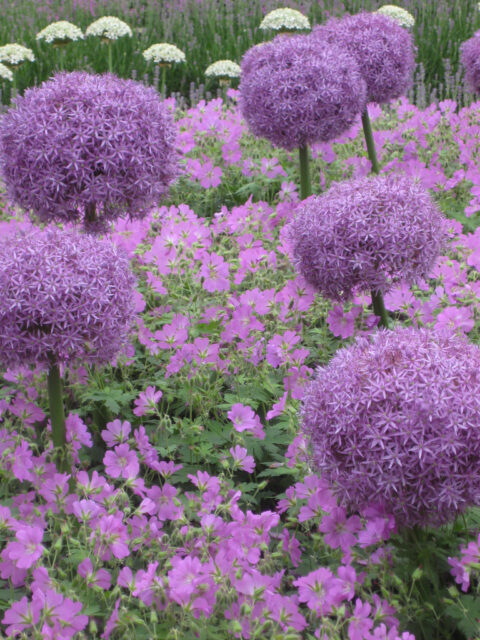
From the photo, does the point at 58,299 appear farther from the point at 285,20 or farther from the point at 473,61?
the point at 285,20

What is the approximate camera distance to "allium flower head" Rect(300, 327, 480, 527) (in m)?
1.76

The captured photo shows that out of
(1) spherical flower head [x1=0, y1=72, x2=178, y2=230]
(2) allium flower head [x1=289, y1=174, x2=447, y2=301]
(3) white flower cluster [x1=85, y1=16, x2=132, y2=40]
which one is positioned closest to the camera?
(2) allium flower head [x1=289, y1=174, x2=447, y2=301]

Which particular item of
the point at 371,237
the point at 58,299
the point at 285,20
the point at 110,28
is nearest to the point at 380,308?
the point at 371,237

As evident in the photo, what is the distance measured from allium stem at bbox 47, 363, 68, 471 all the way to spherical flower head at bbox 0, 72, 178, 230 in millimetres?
855

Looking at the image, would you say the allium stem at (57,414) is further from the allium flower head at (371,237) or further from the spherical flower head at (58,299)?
the allium flower head at (371,237)

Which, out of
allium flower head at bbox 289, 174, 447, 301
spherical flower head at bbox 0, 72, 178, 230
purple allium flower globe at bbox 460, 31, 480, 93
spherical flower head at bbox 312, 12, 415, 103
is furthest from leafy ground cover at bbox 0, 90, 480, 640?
purple allium flower globe at bbox 460, 31, 480, 93

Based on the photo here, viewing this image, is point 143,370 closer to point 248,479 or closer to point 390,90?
point 248,479

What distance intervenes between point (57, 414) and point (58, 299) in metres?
0.46

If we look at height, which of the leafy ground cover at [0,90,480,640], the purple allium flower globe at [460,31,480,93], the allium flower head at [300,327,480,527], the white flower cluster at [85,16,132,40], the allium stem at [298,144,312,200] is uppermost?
the white flower cluster at [85,16,132,40]

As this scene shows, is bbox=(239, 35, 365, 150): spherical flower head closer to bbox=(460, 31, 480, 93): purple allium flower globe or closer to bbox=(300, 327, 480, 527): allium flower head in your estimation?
bbox=(460, 31, 480, 93): purple allium flower globe

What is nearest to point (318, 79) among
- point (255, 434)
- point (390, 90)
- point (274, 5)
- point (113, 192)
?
point (390, 90)

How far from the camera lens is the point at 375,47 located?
4523 mm

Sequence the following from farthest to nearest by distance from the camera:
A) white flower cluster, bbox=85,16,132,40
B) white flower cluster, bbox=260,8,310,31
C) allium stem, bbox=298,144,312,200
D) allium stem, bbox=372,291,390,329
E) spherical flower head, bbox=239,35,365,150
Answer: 1. white flower cluster, bbox=260,8,310,31
2. white flower cluster, bbox=85,16,132,40
3. allium stem, bbox=298,144,312,200
4. spherical flower head, bbox=239,35,365,150
5. allium stem, bbox=372,291,390,329

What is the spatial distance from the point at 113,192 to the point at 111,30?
4.43m
